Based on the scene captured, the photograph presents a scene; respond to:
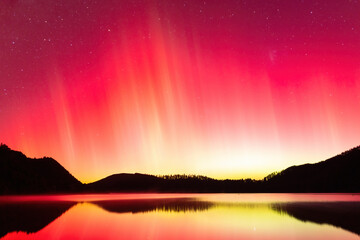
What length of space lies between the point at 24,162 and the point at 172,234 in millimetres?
173914

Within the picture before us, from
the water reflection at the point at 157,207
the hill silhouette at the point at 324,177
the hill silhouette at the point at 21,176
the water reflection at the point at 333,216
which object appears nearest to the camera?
the water reflection at the point at 333,216

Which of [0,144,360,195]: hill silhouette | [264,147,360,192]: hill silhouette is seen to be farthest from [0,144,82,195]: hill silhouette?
[264,147,360,192]: hill silhouette

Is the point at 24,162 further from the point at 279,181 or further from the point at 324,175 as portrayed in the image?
the point at 324,175

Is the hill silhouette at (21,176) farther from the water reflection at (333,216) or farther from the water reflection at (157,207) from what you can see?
the water reflection at (333,216)

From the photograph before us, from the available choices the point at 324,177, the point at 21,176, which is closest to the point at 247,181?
the point at 324,177

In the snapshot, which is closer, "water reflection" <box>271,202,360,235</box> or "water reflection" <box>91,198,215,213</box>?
"water reflection" <box>271,202,360,235</box>

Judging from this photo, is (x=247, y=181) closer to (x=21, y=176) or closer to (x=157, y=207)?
(x=21, y=176)

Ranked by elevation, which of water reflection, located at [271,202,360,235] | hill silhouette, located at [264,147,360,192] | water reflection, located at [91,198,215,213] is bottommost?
water reflection, located at [271,202,360,235]

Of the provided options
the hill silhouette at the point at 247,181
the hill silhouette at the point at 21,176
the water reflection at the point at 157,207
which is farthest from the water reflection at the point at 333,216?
the hill silhouette at the point at 21,176

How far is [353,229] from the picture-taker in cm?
1816

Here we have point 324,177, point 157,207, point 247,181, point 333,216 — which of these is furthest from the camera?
point 247,181

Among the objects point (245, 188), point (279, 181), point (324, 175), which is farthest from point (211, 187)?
point (324, 175)

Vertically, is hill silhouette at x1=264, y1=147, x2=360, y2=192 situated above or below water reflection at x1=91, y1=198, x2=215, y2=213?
above

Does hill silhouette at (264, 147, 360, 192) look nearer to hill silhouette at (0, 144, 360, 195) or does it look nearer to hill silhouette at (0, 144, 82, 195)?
hill silhouette at (0, 144, 360, 195)
